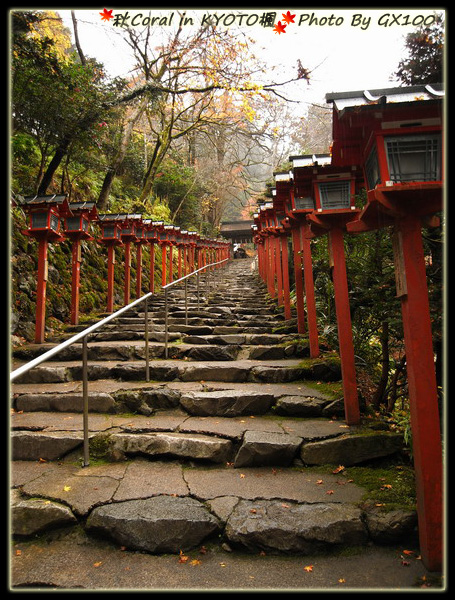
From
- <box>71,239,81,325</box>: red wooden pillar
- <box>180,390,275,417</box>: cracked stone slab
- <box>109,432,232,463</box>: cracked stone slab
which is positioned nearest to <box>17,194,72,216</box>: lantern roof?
<box>71,239,81,325</box>: red wooden pillar

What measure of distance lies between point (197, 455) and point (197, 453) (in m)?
0.02

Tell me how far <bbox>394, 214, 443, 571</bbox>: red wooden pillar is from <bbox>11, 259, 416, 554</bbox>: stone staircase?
24cm

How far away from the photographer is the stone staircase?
227 cm

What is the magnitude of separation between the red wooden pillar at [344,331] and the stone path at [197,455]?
20 centimetres

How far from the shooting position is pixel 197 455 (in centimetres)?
299

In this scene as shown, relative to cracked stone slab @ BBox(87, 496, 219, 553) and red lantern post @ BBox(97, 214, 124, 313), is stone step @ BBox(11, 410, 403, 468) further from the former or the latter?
red lantern post @ BBox(97, 214, 124, 313)

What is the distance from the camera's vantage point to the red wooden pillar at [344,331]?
11.0 ft

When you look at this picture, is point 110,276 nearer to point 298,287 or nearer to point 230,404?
point 298,287

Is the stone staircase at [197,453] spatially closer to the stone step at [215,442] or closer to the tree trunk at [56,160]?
the stone step at [215,442]

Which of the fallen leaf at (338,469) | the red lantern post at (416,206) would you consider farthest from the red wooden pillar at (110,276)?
the red lantern post at (416,206)

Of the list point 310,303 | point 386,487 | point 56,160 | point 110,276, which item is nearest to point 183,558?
point 386,487

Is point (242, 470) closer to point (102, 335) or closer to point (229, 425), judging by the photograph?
point (229, 425)

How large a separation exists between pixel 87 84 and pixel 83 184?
3.98 metres

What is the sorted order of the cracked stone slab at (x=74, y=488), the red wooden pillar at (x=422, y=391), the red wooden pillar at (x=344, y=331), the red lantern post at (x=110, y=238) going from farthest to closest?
the red lantern post at (x=110, y=238)
the red wooden pillar at (x=344, y=331)
the cracked stone slab at (x=74, y=488)
the red wooden pillar at (x=422, y=391)
